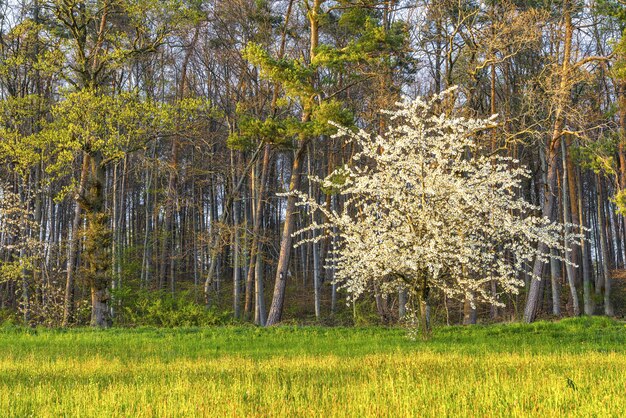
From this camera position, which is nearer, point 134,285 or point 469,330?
point 469,330

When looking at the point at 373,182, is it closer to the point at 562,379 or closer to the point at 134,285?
the point at 562,379

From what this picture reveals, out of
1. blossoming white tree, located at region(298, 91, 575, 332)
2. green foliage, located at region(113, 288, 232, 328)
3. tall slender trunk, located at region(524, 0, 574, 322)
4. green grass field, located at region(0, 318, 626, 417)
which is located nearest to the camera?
green grass field, located at region(0, 318, 626, 417)

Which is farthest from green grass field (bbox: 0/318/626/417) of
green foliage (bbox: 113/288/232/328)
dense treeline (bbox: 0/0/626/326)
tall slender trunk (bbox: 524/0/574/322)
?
green foliage (bbox: 113/288/232/328)

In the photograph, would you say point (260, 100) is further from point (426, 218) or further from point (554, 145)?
point (426, 218)

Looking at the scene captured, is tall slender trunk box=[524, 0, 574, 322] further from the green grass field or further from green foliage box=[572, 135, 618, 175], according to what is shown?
the green grass field

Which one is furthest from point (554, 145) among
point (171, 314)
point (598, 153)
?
point (171, 314)

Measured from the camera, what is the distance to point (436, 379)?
8258 mm

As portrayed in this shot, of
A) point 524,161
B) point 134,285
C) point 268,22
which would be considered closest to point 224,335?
point 268,22

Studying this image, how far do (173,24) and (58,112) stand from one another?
5126 millimetres

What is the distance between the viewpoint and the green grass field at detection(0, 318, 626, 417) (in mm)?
6438

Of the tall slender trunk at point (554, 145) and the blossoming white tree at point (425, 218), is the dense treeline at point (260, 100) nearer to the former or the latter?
the tall slender trunk at point (554, 145)

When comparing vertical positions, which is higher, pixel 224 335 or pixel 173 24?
pixel 173 24

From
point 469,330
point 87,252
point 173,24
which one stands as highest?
point 173,24

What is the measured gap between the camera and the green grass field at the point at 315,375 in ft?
21.1
